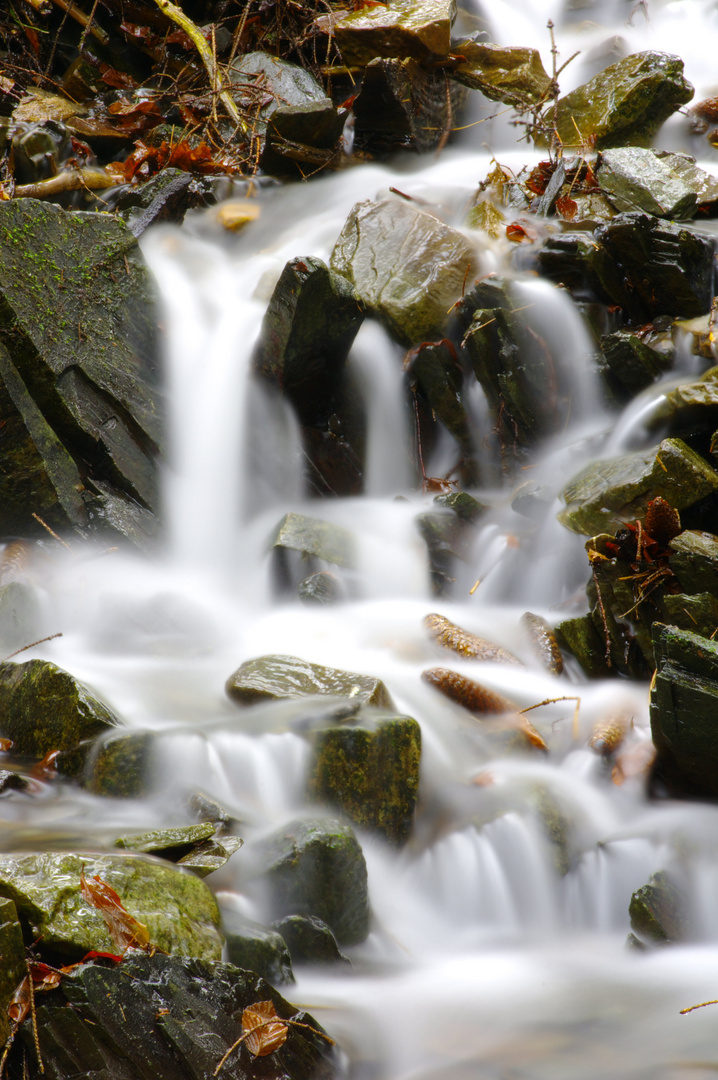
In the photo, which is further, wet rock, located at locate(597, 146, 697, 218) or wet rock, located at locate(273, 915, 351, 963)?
wet rock, located at locate(597, 146, 697, 218)

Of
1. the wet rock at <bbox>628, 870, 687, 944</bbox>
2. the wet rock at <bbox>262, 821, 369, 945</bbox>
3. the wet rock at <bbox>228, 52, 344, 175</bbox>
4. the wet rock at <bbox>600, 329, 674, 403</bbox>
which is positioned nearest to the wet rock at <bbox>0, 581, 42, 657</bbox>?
the wet rock at <bbox>262, 821, 369, 945</bbox>

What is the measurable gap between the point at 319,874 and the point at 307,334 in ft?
12.3

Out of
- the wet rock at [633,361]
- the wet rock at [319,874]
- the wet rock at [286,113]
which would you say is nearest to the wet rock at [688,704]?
the wet rock at [319,874]

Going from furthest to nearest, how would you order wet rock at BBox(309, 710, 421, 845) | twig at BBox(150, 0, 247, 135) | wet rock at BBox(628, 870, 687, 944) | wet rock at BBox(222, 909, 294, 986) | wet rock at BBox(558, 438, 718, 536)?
1. twig at BBox(150, 0, 247, 135)
2. wet rock at BBox(558, 438, 718, 536)
3. wet rock at BBox(309, 710, 421, 845)
4. wet rock at BBox(628, 870, 687, 944)
5. wet rock at BBox(222, 909, 294, 986)

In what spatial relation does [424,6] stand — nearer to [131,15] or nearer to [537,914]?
[131,15]

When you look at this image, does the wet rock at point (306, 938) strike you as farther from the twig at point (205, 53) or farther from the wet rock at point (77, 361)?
the twig at point (205, 53)

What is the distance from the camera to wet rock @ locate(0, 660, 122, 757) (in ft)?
9.50

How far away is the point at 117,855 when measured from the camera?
2.09 meters

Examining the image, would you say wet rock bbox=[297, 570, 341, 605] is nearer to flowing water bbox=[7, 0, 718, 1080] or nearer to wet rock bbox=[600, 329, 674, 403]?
flowing water bbox=[7, 0, 718, 1080]

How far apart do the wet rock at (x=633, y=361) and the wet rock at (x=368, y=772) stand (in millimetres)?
3543

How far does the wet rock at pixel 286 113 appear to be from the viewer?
25.1 ft

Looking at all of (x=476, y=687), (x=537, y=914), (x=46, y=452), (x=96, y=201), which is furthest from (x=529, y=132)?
(x=537, y=914)

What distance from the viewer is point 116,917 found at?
183 cm

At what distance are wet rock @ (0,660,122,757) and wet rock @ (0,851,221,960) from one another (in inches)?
35.2
